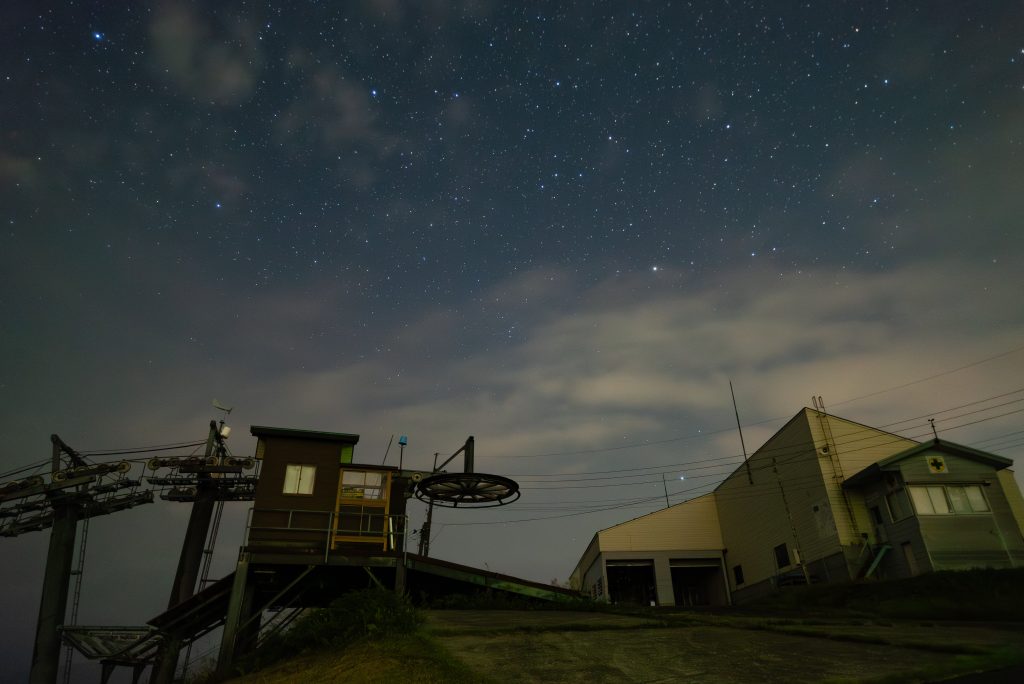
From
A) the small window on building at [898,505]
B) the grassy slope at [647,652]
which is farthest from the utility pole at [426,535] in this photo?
the small window on building at [898,505]

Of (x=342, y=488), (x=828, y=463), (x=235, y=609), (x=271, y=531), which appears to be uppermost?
(x=828, y=463)

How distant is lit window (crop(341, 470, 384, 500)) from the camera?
20.0m

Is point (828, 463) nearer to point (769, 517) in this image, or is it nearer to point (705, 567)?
point (769, 517)

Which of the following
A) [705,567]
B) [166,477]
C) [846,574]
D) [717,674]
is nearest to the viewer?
[717,674]

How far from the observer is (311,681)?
7.42 metres

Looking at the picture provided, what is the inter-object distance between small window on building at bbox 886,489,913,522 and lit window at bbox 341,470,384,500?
22283mm

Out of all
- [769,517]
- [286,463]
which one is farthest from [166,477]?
[769,517]

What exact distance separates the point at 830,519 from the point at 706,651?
24161 mm

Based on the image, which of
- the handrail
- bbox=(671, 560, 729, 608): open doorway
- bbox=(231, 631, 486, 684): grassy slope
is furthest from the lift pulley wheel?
bbox=(671, 560, 729, 608): open doorway

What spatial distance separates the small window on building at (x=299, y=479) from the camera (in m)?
19.5

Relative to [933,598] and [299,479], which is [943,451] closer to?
[933,598]

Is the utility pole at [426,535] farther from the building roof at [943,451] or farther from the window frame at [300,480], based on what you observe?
the building roof at [943,451]

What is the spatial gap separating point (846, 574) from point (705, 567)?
1531 centimetres

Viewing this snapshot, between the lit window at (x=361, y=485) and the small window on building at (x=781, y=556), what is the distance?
2314cm
